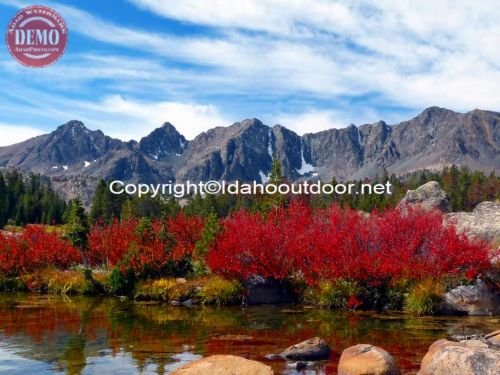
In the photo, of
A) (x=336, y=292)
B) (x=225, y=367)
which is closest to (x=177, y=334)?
(x=225, y=367)

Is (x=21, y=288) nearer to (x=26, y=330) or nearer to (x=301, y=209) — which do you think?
(x=26, y=330)

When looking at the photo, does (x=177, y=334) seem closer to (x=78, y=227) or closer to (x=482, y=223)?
(x=78, y=227)

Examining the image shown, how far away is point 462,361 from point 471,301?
1398cm

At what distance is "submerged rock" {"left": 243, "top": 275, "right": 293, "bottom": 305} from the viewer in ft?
105

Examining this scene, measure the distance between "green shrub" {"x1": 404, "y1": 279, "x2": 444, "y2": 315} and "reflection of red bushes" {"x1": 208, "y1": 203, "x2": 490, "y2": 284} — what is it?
600 millimetres

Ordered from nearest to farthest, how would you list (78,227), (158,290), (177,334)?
(177,334) < (158,290) < (78,227)

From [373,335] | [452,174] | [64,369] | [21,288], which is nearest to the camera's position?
[64,369]

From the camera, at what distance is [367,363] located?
15547 millimetres

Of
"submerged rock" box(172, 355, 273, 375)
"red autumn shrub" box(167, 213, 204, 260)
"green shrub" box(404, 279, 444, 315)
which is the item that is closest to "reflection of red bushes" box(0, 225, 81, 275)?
"red autumn shrub" box(167, 213, 204, 260)

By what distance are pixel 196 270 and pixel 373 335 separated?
49.4 ft

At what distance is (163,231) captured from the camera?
37094mm

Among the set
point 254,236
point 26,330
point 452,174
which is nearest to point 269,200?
point 254,236

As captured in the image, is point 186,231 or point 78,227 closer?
point 78,227

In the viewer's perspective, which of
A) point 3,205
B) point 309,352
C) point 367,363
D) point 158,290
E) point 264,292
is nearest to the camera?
point 367,363
